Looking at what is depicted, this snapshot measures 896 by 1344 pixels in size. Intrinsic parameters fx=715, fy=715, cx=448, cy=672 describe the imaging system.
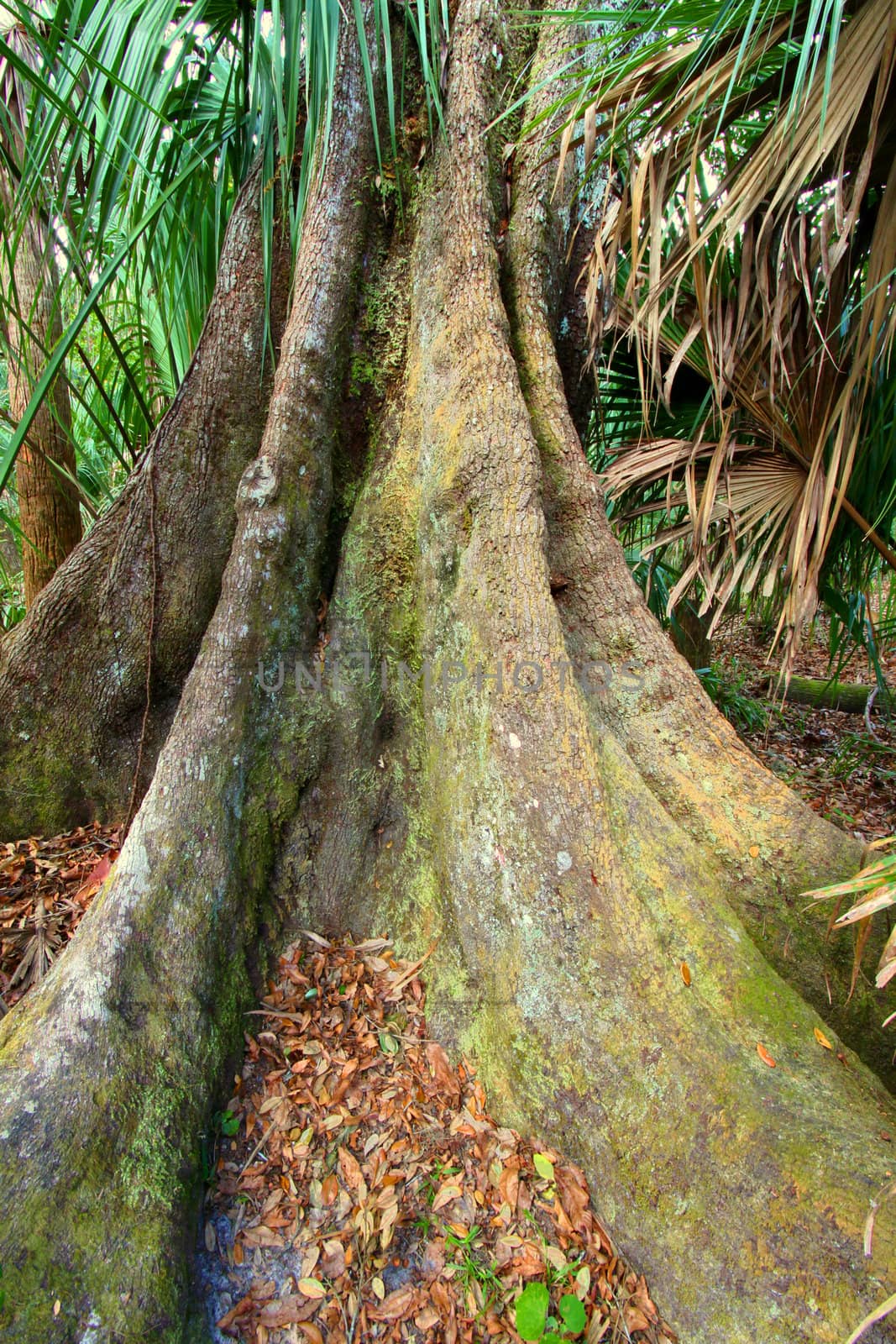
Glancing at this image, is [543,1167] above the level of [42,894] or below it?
below

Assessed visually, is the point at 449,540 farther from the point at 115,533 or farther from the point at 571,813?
the point at 115,533

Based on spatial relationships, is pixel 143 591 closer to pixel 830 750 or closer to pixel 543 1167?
pixel 543 1167

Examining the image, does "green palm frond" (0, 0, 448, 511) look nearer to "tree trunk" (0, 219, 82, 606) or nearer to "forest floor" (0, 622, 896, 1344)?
"tree trunk" (0, 219, 82, 606)

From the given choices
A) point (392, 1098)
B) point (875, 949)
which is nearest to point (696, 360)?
point (875, 949)

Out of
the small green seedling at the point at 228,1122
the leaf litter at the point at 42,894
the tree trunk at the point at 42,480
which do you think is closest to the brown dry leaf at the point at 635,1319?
the small green seedling at the point at 228,1122

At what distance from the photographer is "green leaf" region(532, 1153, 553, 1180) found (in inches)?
71.0

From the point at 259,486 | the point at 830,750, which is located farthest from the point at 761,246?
the point at 830,750

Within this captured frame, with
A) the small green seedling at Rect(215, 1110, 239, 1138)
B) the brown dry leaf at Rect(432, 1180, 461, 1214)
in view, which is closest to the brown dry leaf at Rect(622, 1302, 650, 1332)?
the brown dry leaf at Rect(432, 1180, 461, 1214)

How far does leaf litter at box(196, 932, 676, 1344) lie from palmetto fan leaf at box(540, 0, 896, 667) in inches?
74.1

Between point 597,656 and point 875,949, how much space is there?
1.09 meters

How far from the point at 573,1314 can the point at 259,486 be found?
7.78 ft

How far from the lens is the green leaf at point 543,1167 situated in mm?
1803

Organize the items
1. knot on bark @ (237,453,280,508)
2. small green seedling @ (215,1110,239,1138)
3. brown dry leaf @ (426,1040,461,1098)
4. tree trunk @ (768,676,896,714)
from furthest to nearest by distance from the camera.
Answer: tree trunk @ (768,676,896,714) < knot on bark @ (237,453,280,508) < brown dry leaf @ (426,1040,461,1098) < small green seedling @ (215,1110,239,1138)

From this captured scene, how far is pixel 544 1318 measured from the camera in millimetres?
1523
